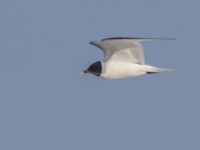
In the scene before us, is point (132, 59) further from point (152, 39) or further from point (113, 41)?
point (152, 39)

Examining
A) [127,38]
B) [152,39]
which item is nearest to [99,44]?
[127,38]

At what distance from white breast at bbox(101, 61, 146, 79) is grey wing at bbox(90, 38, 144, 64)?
0.13m

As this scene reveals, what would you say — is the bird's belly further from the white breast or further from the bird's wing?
the bird's wing

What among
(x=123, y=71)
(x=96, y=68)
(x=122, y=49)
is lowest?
(x=123, y=71)

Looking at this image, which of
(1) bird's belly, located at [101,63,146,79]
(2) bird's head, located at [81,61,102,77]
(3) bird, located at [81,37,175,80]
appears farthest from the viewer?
(2) bird's head, located at [81,61,102,77]

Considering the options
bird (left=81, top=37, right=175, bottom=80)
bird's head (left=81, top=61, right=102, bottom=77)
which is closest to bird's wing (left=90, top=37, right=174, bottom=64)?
bird (left=81, top=37, right=175, bottom=80)

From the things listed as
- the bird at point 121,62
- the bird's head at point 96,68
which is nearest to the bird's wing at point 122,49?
the bird at point 121,62

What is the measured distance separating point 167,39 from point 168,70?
3.04 m

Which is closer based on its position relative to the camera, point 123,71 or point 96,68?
point 123,71

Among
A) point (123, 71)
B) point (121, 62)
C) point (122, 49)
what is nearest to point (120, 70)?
point (123, 71)

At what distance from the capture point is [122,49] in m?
20.4

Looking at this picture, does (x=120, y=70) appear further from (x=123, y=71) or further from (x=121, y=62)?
(x=121, y=62)

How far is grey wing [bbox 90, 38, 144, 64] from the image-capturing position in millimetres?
19764

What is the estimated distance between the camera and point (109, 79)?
2083cm
